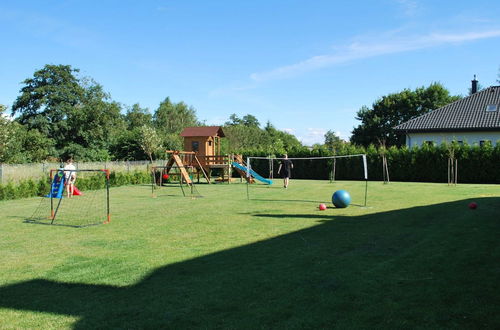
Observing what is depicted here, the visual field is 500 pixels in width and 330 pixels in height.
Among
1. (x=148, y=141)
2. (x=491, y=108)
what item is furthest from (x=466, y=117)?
(x=148, y=141)

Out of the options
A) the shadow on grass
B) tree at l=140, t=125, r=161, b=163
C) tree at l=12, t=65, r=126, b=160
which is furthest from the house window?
tree at l=12, t=65, r=126, b=160

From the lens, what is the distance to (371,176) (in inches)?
1239

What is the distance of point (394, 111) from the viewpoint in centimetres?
5122

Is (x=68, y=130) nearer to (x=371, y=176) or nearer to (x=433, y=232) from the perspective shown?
(x=371, y=176)

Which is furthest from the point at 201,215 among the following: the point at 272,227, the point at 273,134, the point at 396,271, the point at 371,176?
the point at 273,134

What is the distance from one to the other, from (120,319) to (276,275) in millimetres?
2219

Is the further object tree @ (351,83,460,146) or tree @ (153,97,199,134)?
tree @ (153,97,199,134)

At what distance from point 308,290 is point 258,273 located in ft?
3.30

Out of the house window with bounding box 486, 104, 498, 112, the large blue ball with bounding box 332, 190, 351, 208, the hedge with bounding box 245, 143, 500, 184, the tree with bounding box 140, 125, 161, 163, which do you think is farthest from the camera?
the tree with bounding box 140, 125, 161, 163

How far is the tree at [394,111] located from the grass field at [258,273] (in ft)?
138

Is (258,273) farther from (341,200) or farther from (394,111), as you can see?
(394,111)

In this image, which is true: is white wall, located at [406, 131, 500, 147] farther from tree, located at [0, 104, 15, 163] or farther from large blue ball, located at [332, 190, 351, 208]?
tree, located at [0, 104, 15, 163]

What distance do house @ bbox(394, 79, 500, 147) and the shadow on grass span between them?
1094 inches

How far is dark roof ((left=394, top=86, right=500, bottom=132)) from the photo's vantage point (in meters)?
32.2
